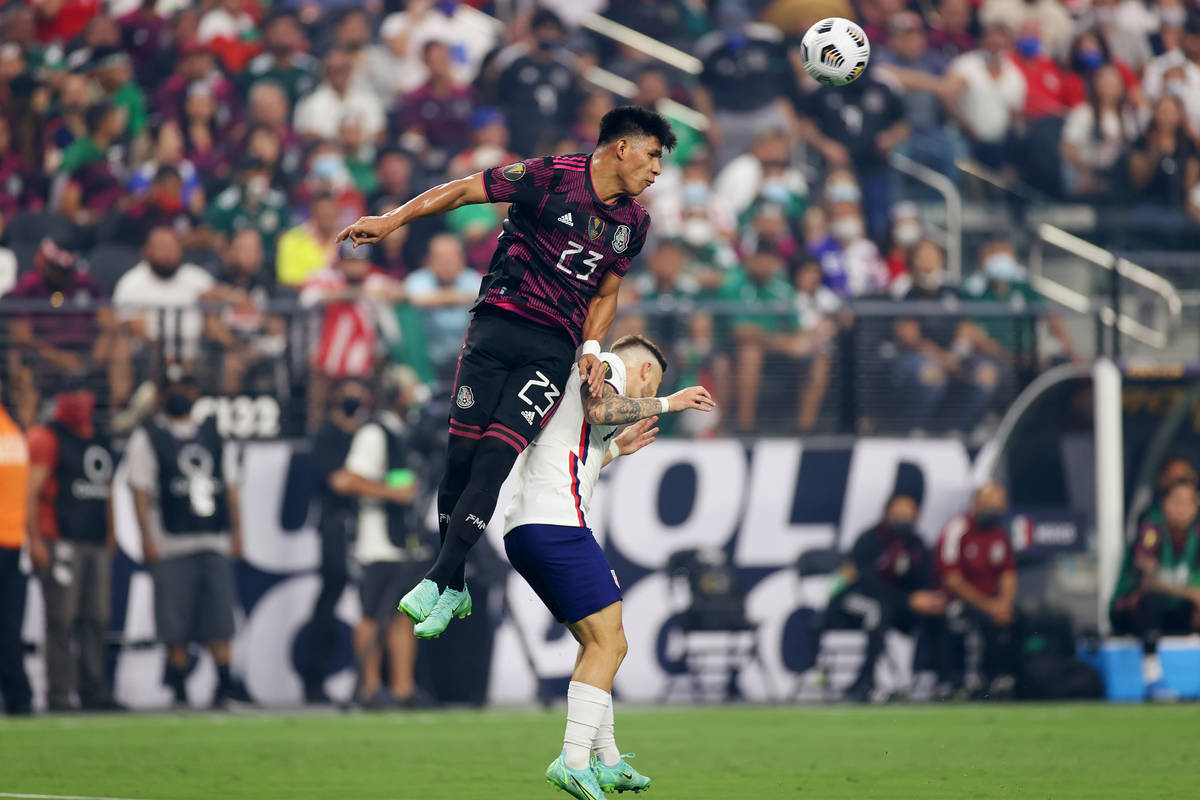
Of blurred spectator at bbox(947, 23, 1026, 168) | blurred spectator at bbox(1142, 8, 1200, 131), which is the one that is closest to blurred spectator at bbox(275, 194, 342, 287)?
blurred spectator at bbox(947, 23, 1026, 168)

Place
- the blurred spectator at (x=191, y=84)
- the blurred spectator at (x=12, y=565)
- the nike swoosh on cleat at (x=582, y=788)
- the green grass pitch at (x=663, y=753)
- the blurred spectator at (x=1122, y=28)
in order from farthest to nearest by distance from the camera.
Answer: the blurred spectator at (x=1122, y=28) → the blurred spectator at (x=191, y=84) → the blurred spectator at (x=12, y=565) → the green grass pitch at (x=663, y=753) → the nike swoosh on cleat at (x=582, y=788)

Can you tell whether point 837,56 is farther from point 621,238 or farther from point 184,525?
point 184,525

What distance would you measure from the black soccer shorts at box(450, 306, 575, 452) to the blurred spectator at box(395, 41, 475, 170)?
33.5 feet

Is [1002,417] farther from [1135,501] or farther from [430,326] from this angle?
[430,326]

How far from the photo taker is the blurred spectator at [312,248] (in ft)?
56.5

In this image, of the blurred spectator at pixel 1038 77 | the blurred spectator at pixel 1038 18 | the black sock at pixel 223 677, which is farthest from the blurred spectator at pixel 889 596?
the blurred spectator at pixel 1038 18

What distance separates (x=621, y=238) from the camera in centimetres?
910

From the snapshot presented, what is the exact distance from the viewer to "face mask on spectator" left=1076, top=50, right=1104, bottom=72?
861 inches

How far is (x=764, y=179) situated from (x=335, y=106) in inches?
187

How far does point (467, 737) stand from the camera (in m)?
12.9

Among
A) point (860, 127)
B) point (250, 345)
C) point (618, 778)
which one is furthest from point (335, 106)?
point (618, 778)

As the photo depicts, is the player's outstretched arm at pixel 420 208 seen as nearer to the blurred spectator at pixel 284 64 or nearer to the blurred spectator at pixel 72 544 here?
the blurred spectator at pixel 72 544

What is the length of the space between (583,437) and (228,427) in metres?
7.65

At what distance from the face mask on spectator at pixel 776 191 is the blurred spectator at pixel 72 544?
7.61 metres
